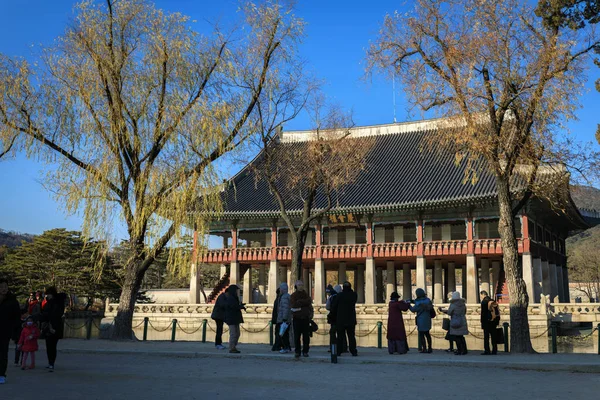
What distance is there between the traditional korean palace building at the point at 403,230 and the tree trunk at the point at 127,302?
16.3 m

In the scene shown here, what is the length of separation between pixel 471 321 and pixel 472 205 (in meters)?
9.20

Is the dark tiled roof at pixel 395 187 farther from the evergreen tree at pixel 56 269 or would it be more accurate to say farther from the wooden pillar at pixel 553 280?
the evergreen tree at pixel 56 269

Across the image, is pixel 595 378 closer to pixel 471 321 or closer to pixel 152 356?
pixel 152 356

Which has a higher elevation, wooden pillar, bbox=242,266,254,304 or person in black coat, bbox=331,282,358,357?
wooden pillar, bbox=242,266,254,304

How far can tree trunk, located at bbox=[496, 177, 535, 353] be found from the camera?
1323cm

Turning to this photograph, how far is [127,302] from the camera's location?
55.3ft

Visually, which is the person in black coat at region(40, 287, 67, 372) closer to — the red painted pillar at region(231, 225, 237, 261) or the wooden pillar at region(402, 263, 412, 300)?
the red painted pillar at region(231, 225, 237, 261)

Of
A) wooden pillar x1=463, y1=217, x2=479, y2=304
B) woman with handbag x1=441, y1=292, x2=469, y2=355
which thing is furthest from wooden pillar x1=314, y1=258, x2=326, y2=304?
woman with handbag x1=441, y1=292, x2=469, y2=355

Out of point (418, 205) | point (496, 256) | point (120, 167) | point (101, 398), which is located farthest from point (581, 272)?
point (101, 398)

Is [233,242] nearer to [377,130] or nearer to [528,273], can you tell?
[377,130]

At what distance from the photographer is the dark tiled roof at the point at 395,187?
3103cm

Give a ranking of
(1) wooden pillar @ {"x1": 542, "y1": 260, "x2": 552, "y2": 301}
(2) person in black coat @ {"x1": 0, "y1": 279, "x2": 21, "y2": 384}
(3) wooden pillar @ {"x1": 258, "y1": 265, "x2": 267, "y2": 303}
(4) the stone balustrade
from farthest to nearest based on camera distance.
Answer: (3) wooden pillar @ {"x1": 258, "y1": 265, "x2": 267, "y2": 303}
(1) wooden pillar @ {"x1": 542, "y1": 260, "x2": 552, "y2": 301}
(4) the stone balustrade
(2) person in black coat @ {"x1": 0, "y1": 279, "x2": 21, "y2": 384}

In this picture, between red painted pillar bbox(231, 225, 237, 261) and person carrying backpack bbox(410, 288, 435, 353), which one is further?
red painted pillar bbox(231, 225, 237, 261)

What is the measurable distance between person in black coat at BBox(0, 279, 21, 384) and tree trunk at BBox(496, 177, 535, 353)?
1023cm
